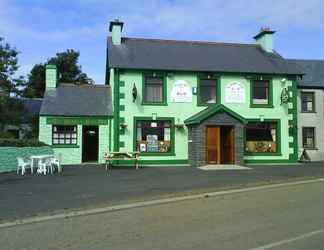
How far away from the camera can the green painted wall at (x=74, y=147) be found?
26406 mm

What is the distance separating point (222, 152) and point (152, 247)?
19.7m

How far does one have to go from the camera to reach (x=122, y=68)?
86.8ft

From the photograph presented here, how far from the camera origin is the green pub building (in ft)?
86.3

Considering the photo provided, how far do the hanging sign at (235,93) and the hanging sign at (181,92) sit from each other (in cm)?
238

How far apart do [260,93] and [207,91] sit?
3.39 meters

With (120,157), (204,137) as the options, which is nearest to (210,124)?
(204,137)

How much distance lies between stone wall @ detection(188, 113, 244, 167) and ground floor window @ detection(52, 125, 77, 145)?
22.5 ft

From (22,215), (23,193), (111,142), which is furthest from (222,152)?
(22,215)

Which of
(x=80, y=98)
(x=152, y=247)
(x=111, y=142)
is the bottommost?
(x=152, y=247)

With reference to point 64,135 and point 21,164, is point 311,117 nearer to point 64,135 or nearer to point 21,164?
point 64,135

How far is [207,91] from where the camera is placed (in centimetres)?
2786

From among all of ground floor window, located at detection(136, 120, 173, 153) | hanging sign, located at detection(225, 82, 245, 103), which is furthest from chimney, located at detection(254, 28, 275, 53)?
ground floor window, located at detection(136, 120, 173, 153)

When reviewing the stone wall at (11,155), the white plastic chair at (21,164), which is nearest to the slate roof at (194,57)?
the stone wall at (11,155)

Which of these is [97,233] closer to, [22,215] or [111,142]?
[22,215]
